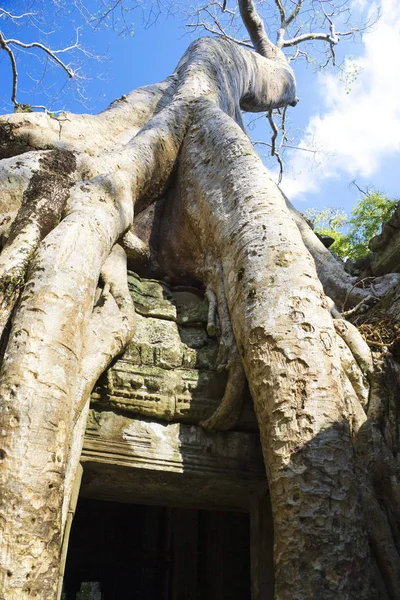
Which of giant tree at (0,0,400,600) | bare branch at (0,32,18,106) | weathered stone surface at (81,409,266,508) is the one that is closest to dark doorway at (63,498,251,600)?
weathered stone surface at (81,409,266,508)

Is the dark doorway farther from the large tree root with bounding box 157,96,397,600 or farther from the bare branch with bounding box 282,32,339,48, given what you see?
the bare branch with bounding box 282,32,339,48

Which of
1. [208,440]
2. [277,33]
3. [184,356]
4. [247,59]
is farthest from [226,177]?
[277,33]

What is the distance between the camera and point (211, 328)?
103 inches

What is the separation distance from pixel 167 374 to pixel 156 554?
3043mm

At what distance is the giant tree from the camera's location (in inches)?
63.7

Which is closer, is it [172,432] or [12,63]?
[172,432]

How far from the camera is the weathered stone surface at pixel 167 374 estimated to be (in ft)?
7.41

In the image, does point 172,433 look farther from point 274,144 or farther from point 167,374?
point 274,144

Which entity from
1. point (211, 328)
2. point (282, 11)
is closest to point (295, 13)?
point (282, 11)

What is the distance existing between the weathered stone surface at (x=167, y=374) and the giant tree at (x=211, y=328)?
0.34 feet

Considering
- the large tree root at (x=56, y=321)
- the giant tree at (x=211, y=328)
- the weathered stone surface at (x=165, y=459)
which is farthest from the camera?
the weathered stone surface at (x=165, y=459)

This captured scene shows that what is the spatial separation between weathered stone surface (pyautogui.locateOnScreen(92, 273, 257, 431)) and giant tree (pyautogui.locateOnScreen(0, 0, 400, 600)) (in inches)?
4.1

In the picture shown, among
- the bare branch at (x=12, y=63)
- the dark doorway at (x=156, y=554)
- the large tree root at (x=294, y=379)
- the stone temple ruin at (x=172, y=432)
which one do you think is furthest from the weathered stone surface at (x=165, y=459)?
the bare branch at (x=12, y=63)

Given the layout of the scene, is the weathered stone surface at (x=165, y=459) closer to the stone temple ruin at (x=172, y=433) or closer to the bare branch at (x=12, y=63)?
the stone temple ruin at (x=172, y=433)
